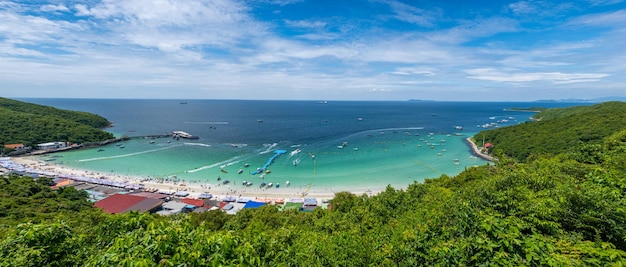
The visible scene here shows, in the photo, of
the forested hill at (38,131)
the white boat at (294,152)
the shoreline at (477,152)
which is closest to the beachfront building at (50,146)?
the forested hill at (38,131)

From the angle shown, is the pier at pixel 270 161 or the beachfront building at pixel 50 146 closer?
the pier at pixel 270 161

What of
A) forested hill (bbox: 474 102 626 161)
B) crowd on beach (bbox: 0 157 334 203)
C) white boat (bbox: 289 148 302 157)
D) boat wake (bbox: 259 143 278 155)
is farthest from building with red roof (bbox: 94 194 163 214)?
forested hill (bbox: 474 102 626 161)

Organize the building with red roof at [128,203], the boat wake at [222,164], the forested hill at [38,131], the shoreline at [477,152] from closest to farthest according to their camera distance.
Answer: the building with red roof at [128,203], the boat wake at [222,164], the shoreline at [477,152], the forested hill at [38,131]

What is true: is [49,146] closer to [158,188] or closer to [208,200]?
[158,188]

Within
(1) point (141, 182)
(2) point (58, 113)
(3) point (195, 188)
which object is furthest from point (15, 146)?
(3) point (195, 188)

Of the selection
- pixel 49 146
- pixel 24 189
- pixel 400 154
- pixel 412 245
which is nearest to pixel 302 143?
pixel 400 154

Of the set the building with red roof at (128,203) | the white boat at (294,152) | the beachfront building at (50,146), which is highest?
the beachfront building at (50,146)

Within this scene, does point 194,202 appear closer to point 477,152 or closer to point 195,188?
point 195,188

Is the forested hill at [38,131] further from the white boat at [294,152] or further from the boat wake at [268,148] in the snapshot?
the white boat at [294,152]
